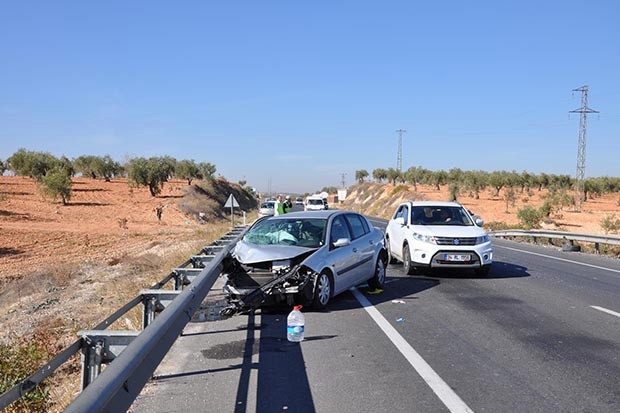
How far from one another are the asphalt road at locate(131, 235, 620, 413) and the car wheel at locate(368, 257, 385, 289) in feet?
1.92

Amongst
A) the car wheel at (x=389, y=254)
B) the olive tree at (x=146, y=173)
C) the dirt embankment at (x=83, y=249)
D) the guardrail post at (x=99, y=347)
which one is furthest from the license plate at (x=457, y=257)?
the olive tree at (x=146, y=173)

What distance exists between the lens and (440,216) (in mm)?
13672

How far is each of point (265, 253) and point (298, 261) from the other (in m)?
0.56

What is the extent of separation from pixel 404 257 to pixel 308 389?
8.31 meters

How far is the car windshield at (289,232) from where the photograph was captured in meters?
9.36

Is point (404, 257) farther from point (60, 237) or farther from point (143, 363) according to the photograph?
point (60, 237)

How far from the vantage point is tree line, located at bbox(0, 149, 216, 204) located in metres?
49.2

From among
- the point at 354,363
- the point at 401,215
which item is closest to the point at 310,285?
the point at 354,363

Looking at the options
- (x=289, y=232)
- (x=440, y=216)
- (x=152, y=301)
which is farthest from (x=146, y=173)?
(x=152, y=301)

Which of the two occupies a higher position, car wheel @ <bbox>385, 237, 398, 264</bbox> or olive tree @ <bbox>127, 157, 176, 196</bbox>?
olive tree @ <bbox>127, 157, 176, 196</bbox>

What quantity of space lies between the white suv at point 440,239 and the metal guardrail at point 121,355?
20.7ft

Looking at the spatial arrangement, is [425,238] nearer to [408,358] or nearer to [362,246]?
[362,246]

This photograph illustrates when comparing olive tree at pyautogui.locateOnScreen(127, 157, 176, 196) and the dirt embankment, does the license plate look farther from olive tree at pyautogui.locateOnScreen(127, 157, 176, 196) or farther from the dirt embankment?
olive tree at pyautogui.locateOnScreen(127, 157, 176, 196)

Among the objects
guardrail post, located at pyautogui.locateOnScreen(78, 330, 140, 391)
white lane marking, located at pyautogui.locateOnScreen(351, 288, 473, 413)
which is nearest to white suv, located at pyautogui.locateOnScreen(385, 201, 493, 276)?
white lane marking, located at pyautogui.locateOnScreen(351, 288, 473, 413)
